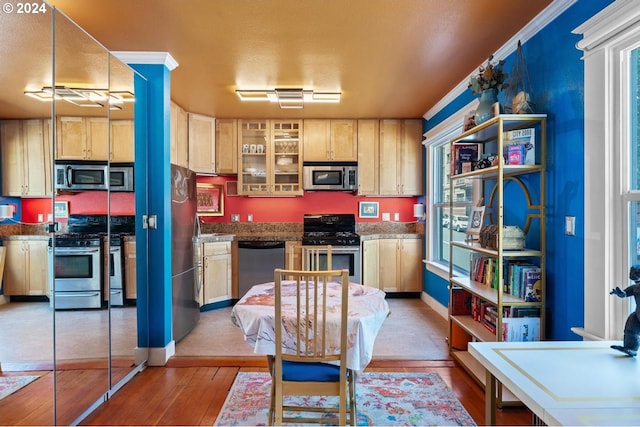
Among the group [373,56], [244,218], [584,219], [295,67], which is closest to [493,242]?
[584,219]

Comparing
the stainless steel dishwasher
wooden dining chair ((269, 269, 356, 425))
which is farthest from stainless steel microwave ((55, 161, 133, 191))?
the stainless steel dishwasher

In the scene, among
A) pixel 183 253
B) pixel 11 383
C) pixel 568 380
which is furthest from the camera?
pixel 183 253

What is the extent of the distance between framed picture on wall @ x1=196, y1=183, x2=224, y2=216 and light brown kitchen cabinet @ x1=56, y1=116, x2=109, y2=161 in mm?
2535

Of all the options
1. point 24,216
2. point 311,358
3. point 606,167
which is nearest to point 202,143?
point 24,216

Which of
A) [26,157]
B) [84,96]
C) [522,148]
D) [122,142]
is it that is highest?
[84,96]

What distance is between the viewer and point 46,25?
1.69 metres

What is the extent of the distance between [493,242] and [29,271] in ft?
9.18

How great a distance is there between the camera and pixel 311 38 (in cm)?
244

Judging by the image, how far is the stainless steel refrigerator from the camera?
9.89 ft

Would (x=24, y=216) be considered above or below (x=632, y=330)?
above

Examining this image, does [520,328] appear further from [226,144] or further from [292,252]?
[226,144]

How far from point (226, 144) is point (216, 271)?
5.89 ft

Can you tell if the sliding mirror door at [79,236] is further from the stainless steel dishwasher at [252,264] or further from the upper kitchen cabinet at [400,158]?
the upper kitchen cabinet at [400,158]

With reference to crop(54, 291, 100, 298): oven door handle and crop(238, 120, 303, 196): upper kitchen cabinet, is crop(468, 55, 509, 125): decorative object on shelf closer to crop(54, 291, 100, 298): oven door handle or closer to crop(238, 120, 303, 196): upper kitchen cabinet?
crop(238, 120, 303, 196): upper kitchen cabinet
